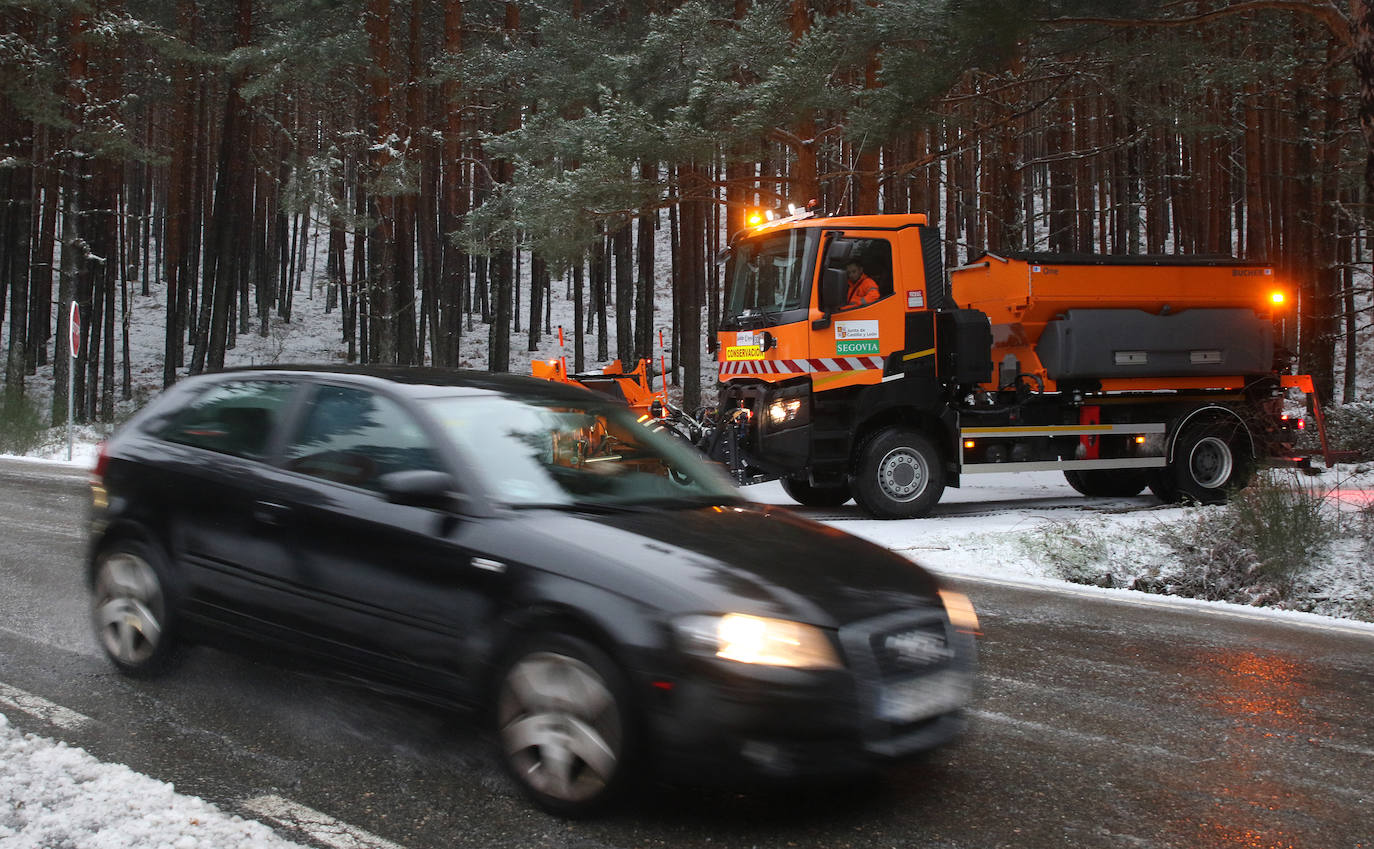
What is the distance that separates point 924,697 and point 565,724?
123 cm

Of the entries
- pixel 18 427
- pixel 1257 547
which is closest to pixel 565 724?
pixel 1257 547

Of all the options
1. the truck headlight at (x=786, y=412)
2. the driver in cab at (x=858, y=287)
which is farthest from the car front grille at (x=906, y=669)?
the driver in cab at (x=858, y=287)

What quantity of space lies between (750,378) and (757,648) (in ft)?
30.0

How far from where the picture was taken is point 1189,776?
4.34 m

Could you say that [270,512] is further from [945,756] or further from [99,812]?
[945,756]

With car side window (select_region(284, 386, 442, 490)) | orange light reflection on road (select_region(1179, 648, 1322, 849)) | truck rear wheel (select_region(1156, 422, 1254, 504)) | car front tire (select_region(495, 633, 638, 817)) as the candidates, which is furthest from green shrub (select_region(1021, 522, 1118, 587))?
car front tire (select_region(495, 633, 638, 817))

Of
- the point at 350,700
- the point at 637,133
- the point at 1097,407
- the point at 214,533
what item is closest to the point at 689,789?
the point at 350,700

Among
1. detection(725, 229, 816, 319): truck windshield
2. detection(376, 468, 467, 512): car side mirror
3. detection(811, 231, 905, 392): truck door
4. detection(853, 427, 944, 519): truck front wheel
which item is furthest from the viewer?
detection(853, 427, 944, 519): truck front wheel

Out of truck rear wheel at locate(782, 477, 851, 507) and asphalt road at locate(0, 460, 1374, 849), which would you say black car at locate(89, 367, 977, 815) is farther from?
truck rear wheel at locate(782, 477, 851, 507)

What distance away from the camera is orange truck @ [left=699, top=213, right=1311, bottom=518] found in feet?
39.3

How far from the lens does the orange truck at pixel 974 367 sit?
11984 millimetres

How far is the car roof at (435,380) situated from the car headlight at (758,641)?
1.77m

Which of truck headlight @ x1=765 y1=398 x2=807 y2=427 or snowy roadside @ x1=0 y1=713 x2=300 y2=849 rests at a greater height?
truck headlight @ x1=765 y1=398 x2=807 y2=427

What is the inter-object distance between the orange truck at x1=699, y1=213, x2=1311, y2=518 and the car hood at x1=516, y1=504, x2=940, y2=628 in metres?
7.60
